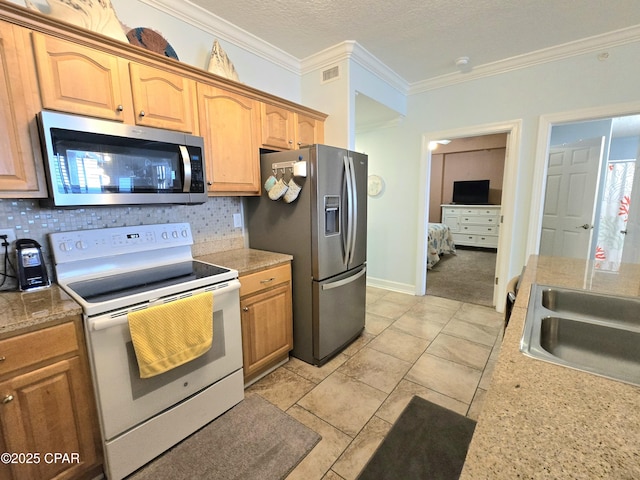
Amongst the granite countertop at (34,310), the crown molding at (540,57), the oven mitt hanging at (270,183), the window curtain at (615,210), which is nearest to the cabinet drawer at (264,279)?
the oven mitt hanging at (270,183)

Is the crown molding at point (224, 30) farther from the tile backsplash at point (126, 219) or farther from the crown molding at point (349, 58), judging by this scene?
the tile backsplash at point (126, 219)

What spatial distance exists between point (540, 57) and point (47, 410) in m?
4.24

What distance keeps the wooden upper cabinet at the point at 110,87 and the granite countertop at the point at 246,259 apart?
2.90 ft

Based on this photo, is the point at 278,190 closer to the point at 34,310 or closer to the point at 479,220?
the point at 34,310

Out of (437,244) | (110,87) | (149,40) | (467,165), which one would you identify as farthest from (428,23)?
(467,165)

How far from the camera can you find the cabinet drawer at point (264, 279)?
1.92 meters

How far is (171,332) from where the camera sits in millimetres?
1436

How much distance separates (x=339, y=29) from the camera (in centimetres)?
231

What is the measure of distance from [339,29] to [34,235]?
2449 mm

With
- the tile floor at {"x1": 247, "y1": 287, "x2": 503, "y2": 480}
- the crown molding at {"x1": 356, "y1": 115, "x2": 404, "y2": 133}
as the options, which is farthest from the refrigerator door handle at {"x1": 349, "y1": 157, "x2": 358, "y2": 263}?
the crown molding at {"x1": 356, "y1": 115, "x2": 404, "y2": 133}

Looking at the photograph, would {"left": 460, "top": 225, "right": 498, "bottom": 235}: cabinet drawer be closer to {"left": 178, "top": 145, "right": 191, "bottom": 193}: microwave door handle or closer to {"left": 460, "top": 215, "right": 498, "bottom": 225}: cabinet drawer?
{"left": 460, "top": 215, "right": 498, "bottom": 225}: cabinet drawer

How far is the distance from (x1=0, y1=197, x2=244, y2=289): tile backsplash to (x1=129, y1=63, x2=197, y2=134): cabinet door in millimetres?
571

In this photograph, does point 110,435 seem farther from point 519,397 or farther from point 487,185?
point 487,185

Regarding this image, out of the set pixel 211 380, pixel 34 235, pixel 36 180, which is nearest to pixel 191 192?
pixel 36 180
